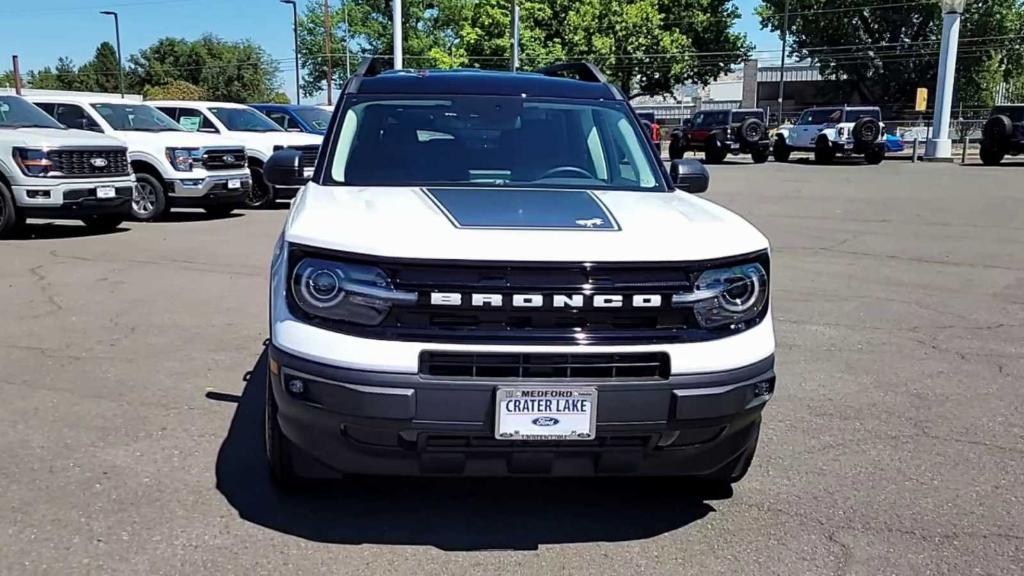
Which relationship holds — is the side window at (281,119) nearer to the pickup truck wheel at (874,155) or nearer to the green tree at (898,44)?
the pickup truck wheel at (874,155)

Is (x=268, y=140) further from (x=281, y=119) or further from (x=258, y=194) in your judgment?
(x=281, y=119)

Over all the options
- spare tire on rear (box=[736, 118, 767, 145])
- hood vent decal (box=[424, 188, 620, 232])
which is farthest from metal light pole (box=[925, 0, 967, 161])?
hood vent decal (box=[424, 188, 620, 232])

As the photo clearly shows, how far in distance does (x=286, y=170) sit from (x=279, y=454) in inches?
70.8

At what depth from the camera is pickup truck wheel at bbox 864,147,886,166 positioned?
2905 centimetres

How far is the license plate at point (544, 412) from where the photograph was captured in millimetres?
2953

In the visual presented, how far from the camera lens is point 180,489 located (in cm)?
379

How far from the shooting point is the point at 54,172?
1118 centimetres

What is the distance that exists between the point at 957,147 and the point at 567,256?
43.8 meters

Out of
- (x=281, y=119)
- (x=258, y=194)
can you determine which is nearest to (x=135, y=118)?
(x=258, y=194)

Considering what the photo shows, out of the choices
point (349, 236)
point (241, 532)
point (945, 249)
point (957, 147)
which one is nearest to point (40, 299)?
point (241, 532)

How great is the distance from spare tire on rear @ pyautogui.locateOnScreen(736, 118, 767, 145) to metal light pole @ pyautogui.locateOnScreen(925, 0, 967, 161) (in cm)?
594

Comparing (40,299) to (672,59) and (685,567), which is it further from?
(672,59)

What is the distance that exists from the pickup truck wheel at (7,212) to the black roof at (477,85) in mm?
8424

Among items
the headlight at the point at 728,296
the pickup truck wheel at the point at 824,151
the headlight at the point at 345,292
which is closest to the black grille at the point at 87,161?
the headlight at the point at 345,292
